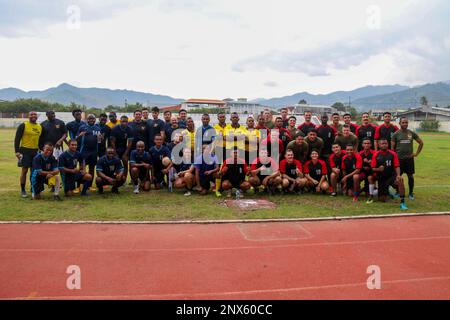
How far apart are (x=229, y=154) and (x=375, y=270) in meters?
5.18

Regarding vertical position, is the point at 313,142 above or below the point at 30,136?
below

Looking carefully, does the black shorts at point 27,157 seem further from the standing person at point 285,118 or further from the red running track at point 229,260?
the standing person at point 285,118

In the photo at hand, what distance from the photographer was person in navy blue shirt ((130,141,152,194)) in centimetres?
960

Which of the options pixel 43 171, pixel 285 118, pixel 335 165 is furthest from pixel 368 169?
pixel 43 171

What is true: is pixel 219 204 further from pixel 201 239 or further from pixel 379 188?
pixel 379 188

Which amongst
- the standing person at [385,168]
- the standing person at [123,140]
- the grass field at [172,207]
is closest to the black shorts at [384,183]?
the standing person at [385,168]

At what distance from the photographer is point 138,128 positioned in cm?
1031

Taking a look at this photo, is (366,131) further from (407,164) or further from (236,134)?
(236,134)

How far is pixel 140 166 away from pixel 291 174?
387 centimetres

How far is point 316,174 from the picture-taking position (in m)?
9.70

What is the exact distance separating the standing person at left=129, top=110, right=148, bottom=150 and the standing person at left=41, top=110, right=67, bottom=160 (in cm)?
174

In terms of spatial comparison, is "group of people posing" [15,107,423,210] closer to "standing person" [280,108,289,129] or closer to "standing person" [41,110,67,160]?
"standing person" [41,110,67,160]

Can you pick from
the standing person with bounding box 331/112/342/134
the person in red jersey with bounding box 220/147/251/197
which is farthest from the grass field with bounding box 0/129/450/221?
the standing person with bounding box 331/112/342/134
